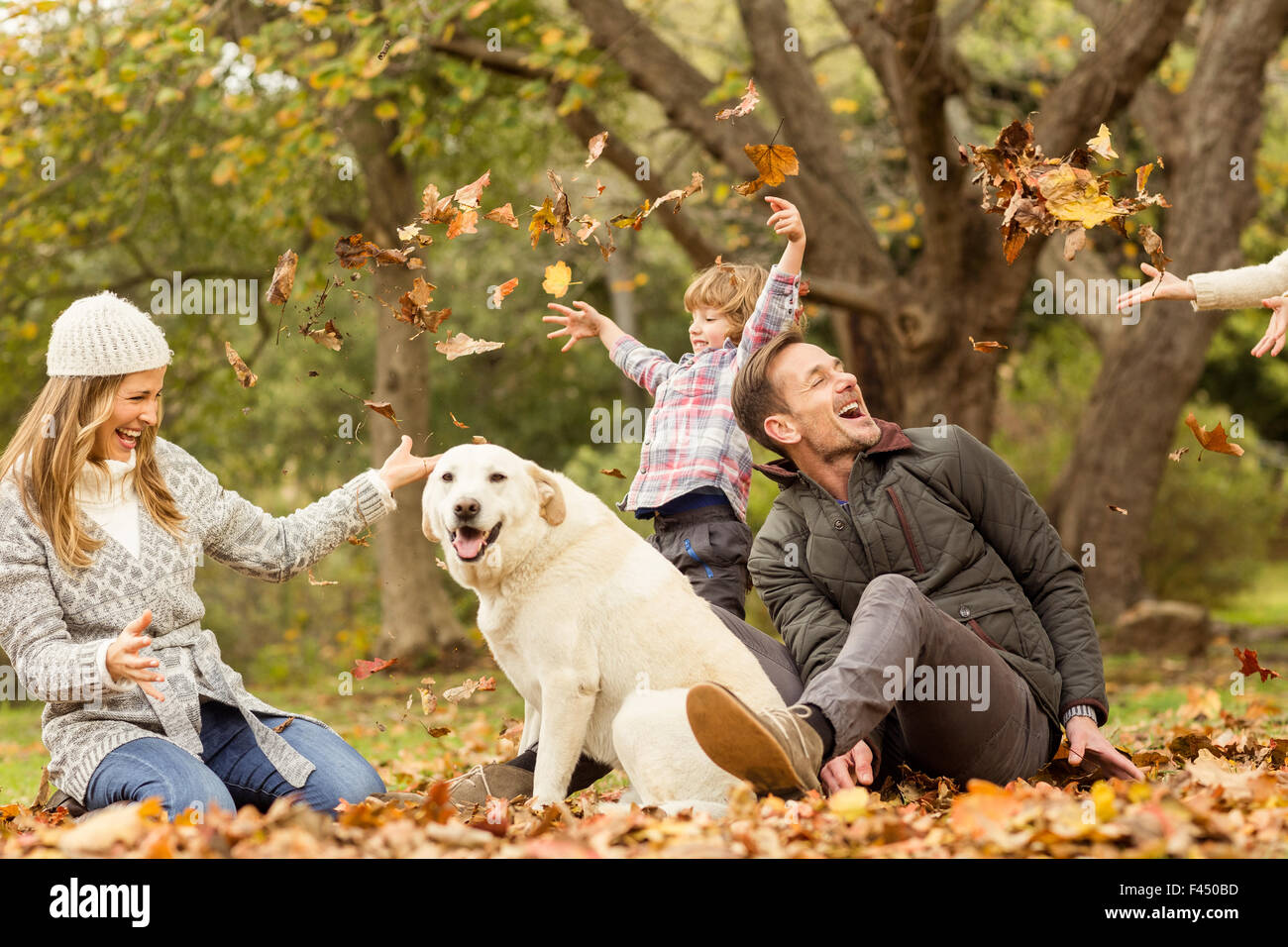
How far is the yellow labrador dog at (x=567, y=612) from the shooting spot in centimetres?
416

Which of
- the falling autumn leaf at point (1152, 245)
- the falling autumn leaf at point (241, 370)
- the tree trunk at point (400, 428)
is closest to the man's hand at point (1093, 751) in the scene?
the falling autumn leaf at point (1152, 245)

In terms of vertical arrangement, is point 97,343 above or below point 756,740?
above

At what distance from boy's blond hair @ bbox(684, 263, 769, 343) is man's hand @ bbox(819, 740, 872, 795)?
2.06 m

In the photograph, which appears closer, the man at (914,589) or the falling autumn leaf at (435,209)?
the man at (914,589)

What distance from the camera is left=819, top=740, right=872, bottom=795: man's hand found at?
13.2 ft

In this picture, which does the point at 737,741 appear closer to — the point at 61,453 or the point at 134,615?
the point at 134,615

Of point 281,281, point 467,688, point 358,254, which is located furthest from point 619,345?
point 467,688

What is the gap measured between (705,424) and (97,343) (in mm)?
2429

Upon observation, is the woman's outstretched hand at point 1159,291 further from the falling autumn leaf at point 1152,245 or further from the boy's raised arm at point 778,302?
the boy's raised arm at point 778,302

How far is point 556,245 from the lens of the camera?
11977 millimetres

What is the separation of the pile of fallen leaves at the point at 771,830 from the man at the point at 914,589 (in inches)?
13.0

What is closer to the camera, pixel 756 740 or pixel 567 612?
pixel 756 740

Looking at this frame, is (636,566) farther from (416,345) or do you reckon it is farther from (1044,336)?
(1044,336)

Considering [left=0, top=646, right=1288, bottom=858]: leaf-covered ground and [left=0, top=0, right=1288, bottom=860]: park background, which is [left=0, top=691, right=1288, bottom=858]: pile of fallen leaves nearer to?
[left=0, top=646, right=1288, bottom=858]: leaf-covered ground
